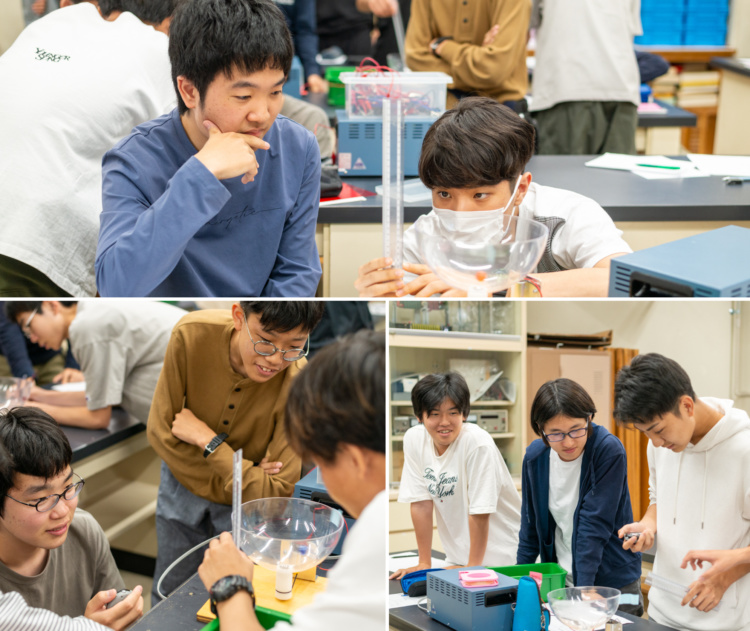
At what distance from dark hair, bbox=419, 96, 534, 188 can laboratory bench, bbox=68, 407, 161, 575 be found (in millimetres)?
854

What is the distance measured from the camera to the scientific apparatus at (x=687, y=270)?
41.9 inches

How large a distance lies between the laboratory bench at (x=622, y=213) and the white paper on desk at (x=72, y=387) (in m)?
0.76

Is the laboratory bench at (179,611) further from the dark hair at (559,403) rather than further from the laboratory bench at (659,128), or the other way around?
the laboratory bench at (659,128)

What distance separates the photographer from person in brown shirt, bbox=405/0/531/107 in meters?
3.25

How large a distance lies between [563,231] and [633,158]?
134 cm

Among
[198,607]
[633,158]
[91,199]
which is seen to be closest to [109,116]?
[91,199]

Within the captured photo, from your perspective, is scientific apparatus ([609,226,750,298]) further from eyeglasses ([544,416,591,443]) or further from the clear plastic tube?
the clear plastic tube

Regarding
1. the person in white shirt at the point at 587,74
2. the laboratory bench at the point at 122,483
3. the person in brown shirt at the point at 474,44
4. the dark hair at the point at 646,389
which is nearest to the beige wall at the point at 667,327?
the dark hair at the point at 646,389

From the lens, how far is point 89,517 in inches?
54.4

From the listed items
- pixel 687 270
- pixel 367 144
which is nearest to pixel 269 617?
pixel 687 270

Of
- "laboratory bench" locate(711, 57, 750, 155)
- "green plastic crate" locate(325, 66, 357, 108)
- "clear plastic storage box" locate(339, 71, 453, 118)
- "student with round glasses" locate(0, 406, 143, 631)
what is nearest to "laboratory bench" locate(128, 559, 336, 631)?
"student with round glasses" locate(0, 406, 143, 631)

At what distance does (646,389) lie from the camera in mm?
1119

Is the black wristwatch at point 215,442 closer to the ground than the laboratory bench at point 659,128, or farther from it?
closer to the ground

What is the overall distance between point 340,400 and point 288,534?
1.25 ft
